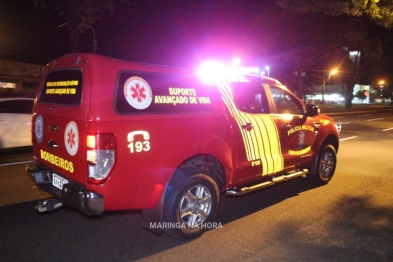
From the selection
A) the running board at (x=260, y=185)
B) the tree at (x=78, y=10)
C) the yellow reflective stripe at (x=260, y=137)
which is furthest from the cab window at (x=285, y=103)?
the tree at (x=78, y=10)

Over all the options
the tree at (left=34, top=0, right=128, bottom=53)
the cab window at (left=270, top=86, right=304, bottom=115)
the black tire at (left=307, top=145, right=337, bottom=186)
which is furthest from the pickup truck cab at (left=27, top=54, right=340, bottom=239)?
the tree at (left=34, top=0, right=128, bottom=53)

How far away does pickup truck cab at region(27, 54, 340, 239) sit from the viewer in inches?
137

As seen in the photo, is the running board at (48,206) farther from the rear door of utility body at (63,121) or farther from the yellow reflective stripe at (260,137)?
the yellow reflective stripe at (260,137)

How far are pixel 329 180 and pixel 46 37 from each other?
24.3 m

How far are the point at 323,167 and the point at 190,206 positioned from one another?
3.45 metres

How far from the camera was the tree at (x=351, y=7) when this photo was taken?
12.4 meters

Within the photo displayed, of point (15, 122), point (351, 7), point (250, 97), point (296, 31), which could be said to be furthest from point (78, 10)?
point (250, 97)

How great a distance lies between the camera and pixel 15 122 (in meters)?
8.80

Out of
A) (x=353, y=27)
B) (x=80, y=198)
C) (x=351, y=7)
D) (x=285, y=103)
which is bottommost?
(x=80, y=198)

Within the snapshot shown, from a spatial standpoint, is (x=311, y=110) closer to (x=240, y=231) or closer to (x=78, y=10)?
(x=240, y=231)

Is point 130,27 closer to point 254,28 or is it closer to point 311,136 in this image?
point 254,28

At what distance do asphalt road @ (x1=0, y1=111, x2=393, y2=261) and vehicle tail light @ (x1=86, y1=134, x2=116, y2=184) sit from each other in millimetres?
904

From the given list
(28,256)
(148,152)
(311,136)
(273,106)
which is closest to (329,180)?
(311,136)

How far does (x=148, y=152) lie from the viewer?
3689 millimetres
